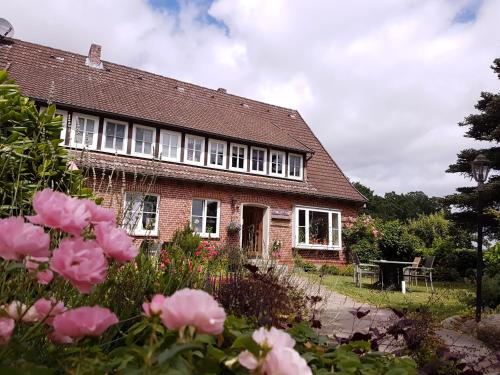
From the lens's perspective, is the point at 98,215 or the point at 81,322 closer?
the point at 81,322

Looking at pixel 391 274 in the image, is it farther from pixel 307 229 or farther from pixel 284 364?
pixel 284 364

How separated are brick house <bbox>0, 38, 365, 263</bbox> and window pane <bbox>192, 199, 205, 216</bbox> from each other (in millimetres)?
36

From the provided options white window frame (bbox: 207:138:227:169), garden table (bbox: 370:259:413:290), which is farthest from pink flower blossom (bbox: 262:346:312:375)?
white window frame (bbox: 207:138:227:169)

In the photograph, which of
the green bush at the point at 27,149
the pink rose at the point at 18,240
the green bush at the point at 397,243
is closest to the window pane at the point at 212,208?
the green bush at the point at 397,243

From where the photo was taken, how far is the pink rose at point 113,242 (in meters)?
0.93

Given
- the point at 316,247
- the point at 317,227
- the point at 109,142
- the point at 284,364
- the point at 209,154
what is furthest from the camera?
the point at 317,227

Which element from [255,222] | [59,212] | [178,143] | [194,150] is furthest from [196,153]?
[59,212]

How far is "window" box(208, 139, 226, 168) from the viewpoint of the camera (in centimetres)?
1574

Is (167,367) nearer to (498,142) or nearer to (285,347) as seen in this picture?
(285,347)

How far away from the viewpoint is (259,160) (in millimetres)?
16812

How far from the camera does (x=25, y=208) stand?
279cm

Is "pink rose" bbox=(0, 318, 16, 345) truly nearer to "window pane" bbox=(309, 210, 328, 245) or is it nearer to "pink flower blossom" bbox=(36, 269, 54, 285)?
"pink flower blossom" bbox=(36, 269, 54, 285)

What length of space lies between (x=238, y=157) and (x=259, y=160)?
96 cm

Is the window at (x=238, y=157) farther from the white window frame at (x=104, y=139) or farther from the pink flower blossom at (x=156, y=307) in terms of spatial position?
the pink flower blossom at (x=156, y=307)
